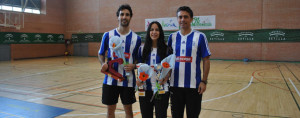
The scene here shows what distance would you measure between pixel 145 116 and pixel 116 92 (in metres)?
0.53

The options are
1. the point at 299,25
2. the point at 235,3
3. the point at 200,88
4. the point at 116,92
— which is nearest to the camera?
the point at 200,88

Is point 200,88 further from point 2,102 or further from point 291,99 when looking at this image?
point 2,102

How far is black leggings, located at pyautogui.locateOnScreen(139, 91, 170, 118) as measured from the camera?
2.34 m

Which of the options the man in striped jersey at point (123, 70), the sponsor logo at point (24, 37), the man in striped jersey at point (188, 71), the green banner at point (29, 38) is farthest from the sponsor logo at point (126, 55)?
the sponsor logo at point (24, 37)

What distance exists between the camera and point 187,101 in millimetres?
2348

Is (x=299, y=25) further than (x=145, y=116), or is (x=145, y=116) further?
(x=299, y=25)

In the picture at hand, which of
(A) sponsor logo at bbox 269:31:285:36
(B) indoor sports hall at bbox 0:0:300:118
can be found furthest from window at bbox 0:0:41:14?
(A) sponsor logo at bbox 269:31:285:36

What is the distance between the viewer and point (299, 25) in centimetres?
1327

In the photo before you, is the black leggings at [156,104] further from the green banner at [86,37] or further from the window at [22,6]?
the window at [22,6]

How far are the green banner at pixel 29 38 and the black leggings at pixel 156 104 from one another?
17.8 metres

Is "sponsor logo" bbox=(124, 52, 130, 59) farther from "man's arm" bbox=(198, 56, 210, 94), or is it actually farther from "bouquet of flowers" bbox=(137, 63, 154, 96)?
"man's arm" bbox=(198, 56, 210, 94)

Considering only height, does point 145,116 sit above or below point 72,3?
below

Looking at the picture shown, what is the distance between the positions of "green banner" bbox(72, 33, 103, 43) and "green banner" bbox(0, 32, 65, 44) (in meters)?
1.29

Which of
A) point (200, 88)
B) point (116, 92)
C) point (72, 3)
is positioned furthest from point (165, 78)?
point (72, 3)
